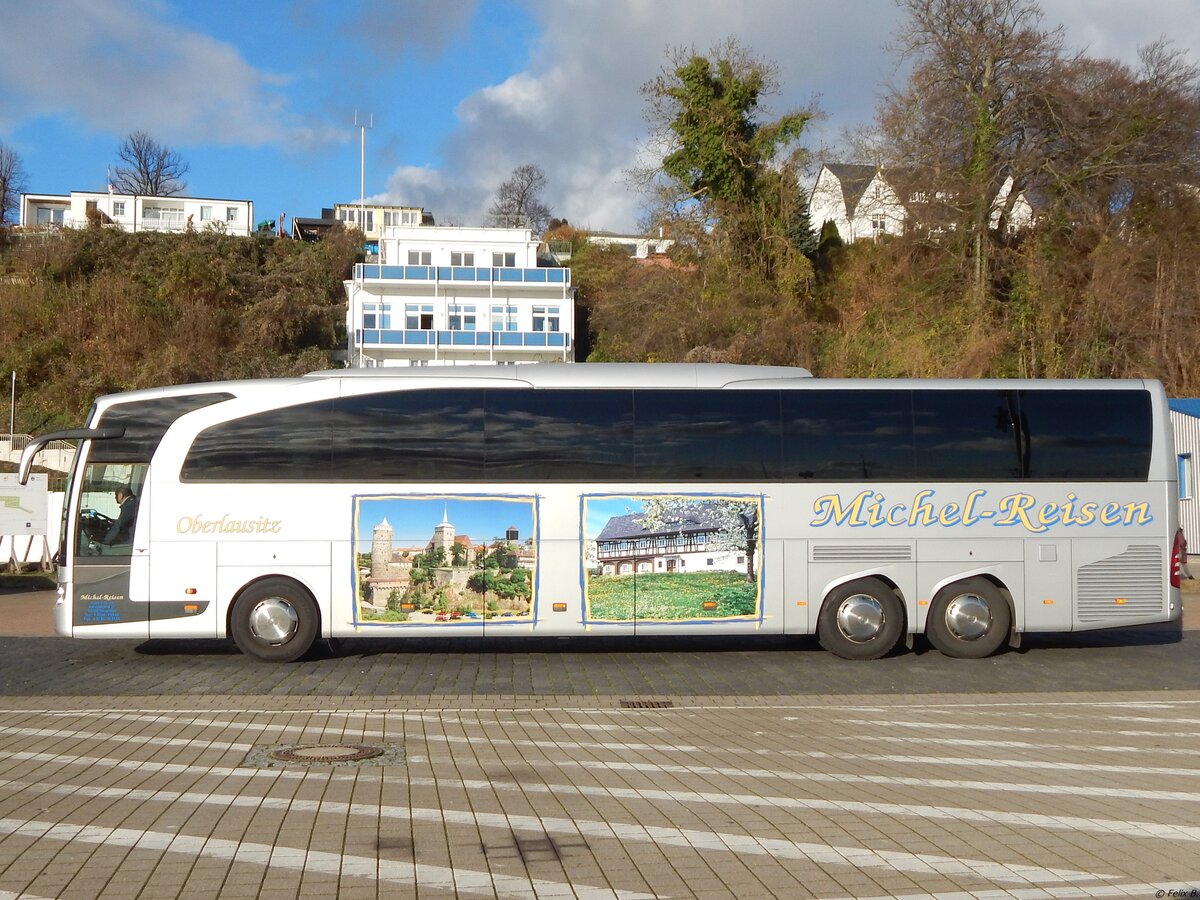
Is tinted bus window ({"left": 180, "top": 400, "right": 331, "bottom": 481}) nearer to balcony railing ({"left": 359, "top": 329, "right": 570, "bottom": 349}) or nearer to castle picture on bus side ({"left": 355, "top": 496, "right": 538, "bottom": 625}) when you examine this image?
castle picture on bus side ({"left": 355, "top": 496, "right": 538, "bottom": 625})

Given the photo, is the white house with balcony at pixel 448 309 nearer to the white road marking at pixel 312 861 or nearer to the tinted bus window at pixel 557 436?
the tinted bus window at pixel 557 436

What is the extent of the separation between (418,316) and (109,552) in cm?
4868

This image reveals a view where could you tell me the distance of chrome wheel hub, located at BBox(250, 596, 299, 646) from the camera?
571 inches

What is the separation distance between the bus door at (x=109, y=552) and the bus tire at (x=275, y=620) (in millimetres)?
1192

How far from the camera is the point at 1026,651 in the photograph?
53.1 ft

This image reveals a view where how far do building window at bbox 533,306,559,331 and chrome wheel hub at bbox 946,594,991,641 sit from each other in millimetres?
49144

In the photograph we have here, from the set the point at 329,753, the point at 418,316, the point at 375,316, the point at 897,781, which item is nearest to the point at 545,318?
the point at 418,316

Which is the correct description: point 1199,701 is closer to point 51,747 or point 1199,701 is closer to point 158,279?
point 51,747

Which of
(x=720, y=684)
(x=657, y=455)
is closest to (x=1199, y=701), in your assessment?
(x=720, y=684)

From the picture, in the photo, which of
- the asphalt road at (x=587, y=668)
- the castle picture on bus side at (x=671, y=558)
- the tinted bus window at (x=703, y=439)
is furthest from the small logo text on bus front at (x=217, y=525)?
the tinted bus window at (x=703, y=439)

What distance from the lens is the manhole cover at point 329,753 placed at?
8758mm

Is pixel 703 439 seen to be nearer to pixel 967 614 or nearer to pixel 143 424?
pixel 967 614

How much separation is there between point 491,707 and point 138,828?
17.8 feet

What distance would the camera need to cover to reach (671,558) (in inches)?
578
